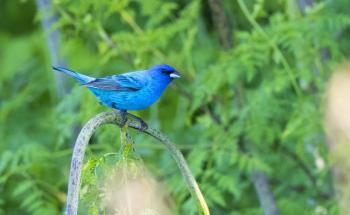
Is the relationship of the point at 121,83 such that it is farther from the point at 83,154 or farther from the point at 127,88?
the point at 83,154

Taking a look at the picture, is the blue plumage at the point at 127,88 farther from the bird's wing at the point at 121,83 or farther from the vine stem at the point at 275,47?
the vine stem at the point at 275,47

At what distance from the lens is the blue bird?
12.8 feet

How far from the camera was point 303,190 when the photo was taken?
5.81 m

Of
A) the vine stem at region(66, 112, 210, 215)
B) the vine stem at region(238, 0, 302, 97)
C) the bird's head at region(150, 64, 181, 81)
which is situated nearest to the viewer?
the vine stem at region(66, 112, 210, 215)

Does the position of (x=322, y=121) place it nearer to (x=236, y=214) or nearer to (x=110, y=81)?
(x=236, y=214)

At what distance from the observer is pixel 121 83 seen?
4.00 m

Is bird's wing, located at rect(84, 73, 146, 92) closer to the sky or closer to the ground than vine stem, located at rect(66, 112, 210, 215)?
closer to the sky

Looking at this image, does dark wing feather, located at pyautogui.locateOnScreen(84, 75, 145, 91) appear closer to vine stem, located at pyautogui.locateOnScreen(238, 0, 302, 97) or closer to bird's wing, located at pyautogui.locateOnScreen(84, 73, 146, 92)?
bird's wing, located at pyautogui.locateOnScreen(84, 73, 146, 92)

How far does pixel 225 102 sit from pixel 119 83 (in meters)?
1.49

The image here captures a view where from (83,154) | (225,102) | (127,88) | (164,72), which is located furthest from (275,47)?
(83,154)

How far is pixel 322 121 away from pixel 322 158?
459 mm

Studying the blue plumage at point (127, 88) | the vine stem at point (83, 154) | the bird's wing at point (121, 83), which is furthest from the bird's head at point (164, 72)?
the vine stem at point (83, 154)

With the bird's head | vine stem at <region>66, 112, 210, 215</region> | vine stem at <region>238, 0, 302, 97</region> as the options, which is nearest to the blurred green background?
vine stem at <region>238, 0, 302, 97</region>

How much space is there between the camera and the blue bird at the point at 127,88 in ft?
12.8
